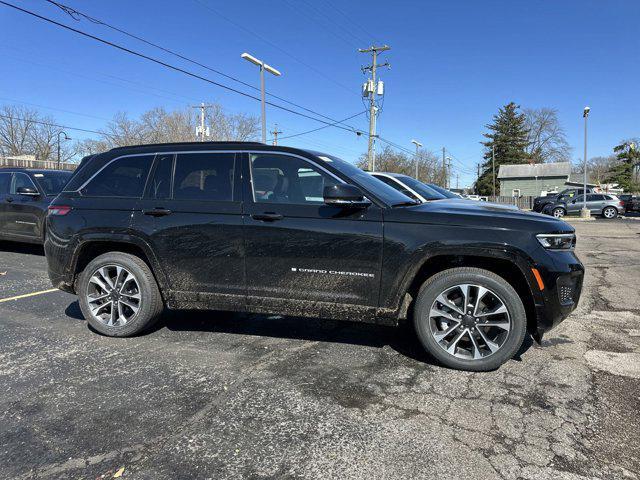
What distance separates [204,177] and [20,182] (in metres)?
7.07

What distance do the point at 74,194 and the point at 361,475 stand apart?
3.90 m

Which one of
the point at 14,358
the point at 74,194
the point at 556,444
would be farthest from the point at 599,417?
the point at 74,194

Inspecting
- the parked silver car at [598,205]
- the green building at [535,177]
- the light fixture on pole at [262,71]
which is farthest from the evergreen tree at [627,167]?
the light fixture on pole at [262,71]

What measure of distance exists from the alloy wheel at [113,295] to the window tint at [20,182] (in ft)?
19.3

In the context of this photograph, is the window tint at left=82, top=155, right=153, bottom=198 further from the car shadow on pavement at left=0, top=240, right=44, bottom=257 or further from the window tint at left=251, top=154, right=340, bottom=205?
the car shadow on pavement at left=0, top=240, right=44, bottom=257

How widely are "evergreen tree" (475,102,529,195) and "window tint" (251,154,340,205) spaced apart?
251 ft

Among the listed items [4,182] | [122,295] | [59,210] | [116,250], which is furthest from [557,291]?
[4,182]

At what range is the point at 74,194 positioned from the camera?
14.8 ft

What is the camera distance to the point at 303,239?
3.73 m

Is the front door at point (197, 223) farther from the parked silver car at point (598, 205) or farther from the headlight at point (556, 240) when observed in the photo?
the parked silver car at point (598, 205)

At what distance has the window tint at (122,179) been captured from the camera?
4.34 meters

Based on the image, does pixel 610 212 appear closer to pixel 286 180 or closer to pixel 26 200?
pixel 286 180

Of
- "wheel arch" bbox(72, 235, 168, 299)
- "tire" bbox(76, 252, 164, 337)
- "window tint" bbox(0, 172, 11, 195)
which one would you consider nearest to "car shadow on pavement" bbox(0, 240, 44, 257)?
"window tint" bbox(0, 172, 11, 195)

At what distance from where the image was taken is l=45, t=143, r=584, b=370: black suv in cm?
345
